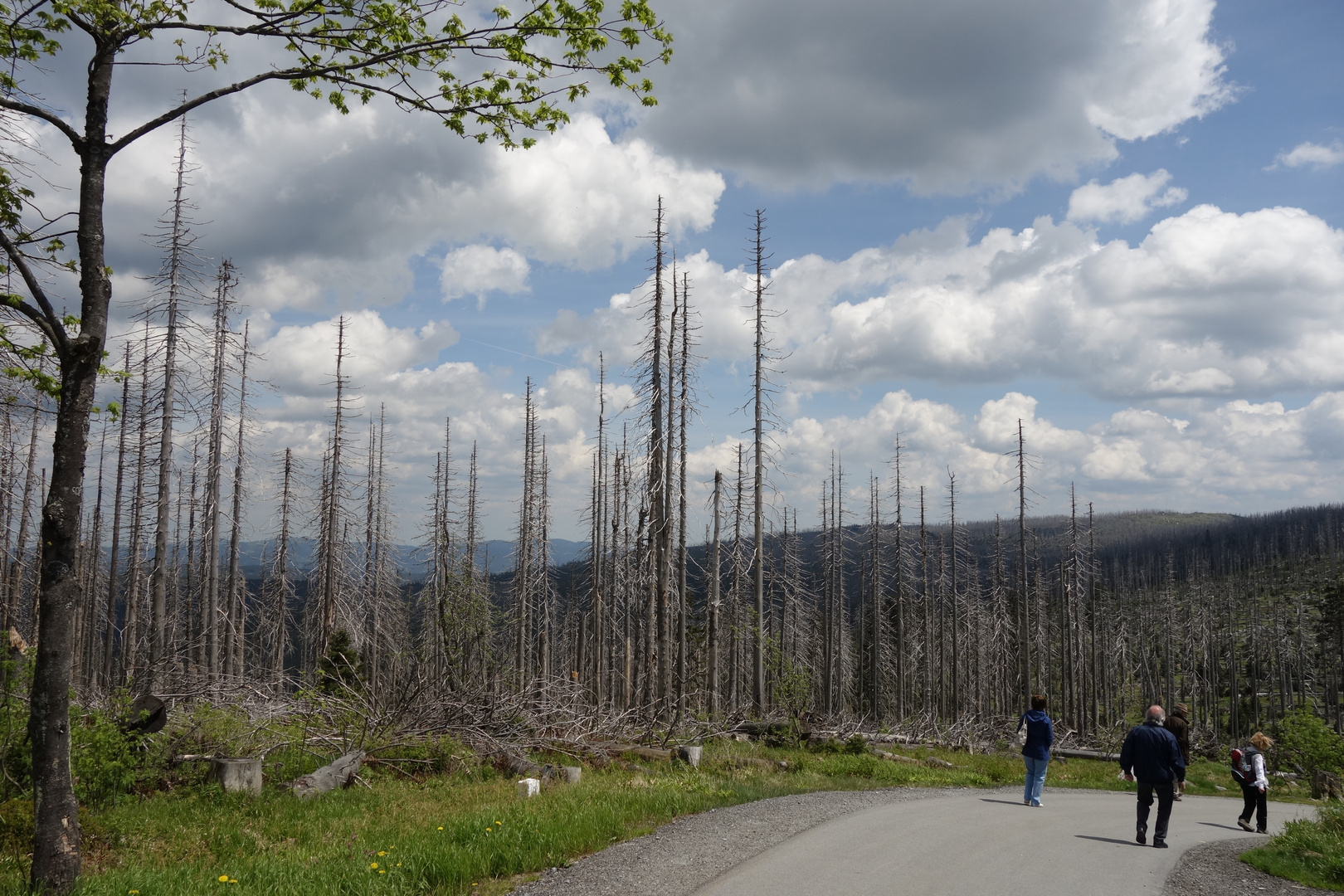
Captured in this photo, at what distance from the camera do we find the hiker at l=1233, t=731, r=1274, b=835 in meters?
12.1

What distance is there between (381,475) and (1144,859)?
39.3m

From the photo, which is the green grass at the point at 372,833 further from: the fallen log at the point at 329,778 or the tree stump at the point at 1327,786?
the tree stump at the point at 1327,786

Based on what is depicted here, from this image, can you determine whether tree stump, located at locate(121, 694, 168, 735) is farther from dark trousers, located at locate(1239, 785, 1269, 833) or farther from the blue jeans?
dark trousers, located at locate(1239, 785, 1269, 833)

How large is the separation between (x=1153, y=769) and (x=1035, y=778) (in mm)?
3402

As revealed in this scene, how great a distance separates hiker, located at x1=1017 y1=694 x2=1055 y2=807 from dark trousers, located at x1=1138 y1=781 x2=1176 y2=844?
103 inches

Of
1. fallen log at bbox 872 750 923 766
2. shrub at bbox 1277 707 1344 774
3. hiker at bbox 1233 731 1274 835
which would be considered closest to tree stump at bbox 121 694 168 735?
fallen log at bbox 872 750 923 766

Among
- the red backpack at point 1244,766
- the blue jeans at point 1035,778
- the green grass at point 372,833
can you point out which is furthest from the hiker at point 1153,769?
the green grass at point 372,833

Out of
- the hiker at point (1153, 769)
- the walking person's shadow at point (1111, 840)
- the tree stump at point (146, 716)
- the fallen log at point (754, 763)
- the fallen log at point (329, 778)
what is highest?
the tree stump at point (146, 716)

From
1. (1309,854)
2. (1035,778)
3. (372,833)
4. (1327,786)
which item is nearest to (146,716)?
(372,833)

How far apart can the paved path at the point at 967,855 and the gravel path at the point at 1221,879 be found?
176 mm

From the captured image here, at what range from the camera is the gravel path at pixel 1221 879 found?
298 inches

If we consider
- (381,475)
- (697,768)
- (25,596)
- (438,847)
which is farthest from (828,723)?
(25,596)

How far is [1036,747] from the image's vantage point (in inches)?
500

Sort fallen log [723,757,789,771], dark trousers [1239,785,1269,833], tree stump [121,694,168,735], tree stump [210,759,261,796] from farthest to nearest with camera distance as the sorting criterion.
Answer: fallen log [723,757,789,771]
dark trousers [1239,785,1269,833]
tree stump [210,759,261,796]
tree stump [121,694,168,735]
